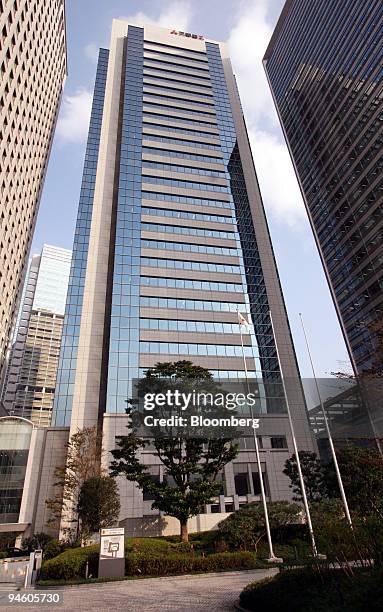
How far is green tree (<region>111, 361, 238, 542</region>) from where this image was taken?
85.1 ft

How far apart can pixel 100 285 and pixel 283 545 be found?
42299mm

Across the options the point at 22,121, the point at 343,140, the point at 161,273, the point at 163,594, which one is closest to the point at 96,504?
the point at 163,594

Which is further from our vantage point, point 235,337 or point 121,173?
point 121,173

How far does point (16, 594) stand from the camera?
50.9 feet

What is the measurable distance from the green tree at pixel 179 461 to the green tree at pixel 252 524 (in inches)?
93.2

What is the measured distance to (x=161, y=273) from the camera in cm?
5809

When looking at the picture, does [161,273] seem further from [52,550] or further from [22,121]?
[52,550]

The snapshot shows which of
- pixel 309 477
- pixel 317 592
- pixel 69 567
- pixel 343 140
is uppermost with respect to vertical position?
pixel 343 140

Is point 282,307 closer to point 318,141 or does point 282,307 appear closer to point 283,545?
point 283,545

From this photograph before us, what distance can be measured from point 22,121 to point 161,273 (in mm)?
26388

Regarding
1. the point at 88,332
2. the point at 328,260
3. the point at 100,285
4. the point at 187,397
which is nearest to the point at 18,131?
the point at 100,285

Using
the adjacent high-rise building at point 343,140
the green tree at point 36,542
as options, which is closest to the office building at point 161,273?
the green tree at point 36,542

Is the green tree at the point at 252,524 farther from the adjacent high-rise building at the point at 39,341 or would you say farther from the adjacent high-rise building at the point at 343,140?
the adjacent high-rise building at the point at 39,341

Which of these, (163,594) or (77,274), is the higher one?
(77,274)
